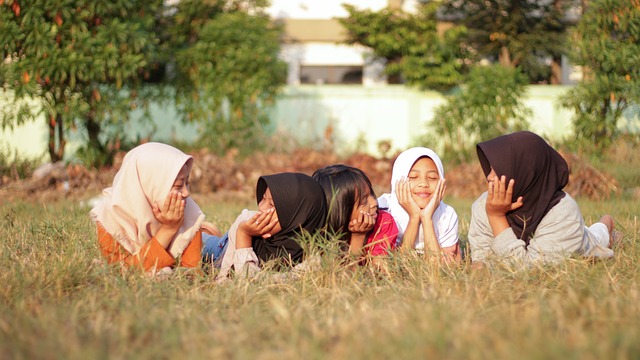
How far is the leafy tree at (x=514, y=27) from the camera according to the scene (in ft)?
53.9

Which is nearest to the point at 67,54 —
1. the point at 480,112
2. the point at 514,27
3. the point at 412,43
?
the point at 480,112

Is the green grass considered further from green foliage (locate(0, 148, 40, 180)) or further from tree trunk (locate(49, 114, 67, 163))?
tree trunk (locate(49, 114, 67, 163))

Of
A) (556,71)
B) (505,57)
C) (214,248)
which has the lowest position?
(214,248)

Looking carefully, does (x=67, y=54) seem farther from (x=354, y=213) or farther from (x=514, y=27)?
(x=514, y=27)

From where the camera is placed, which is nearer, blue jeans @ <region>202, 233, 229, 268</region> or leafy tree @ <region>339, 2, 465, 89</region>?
blue jeans @ <region>202, 233, 229, 268</region>

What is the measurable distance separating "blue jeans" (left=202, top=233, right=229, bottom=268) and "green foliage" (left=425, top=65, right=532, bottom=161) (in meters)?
6.74

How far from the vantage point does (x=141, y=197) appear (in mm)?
4520

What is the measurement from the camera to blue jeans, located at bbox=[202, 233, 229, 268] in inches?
201

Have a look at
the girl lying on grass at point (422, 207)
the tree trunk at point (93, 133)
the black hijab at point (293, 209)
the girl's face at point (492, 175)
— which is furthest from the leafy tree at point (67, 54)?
the girl's face at point (492, 175)

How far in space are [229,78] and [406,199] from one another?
7903 millimetres

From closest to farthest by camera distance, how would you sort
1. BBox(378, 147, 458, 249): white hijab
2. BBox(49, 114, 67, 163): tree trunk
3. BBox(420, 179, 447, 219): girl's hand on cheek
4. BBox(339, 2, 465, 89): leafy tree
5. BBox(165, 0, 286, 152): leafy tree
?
BBox(420, 179, 447, 219): girl's hand on cheek, BBox(378, 147, 458, 249): white hijab, BBox(49, 114, 67, 163): tree trunk, BBox(165, 0, 286, 152): leafy tree, BBox(339, 2, 465, 89): leafy tree

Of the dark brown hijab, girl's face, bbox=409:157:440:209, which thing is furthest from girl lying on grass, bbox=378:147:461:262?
the dark brown hijab

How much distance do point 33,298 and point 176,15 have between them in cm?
1109

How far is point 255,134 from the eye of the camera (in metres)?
12.2
